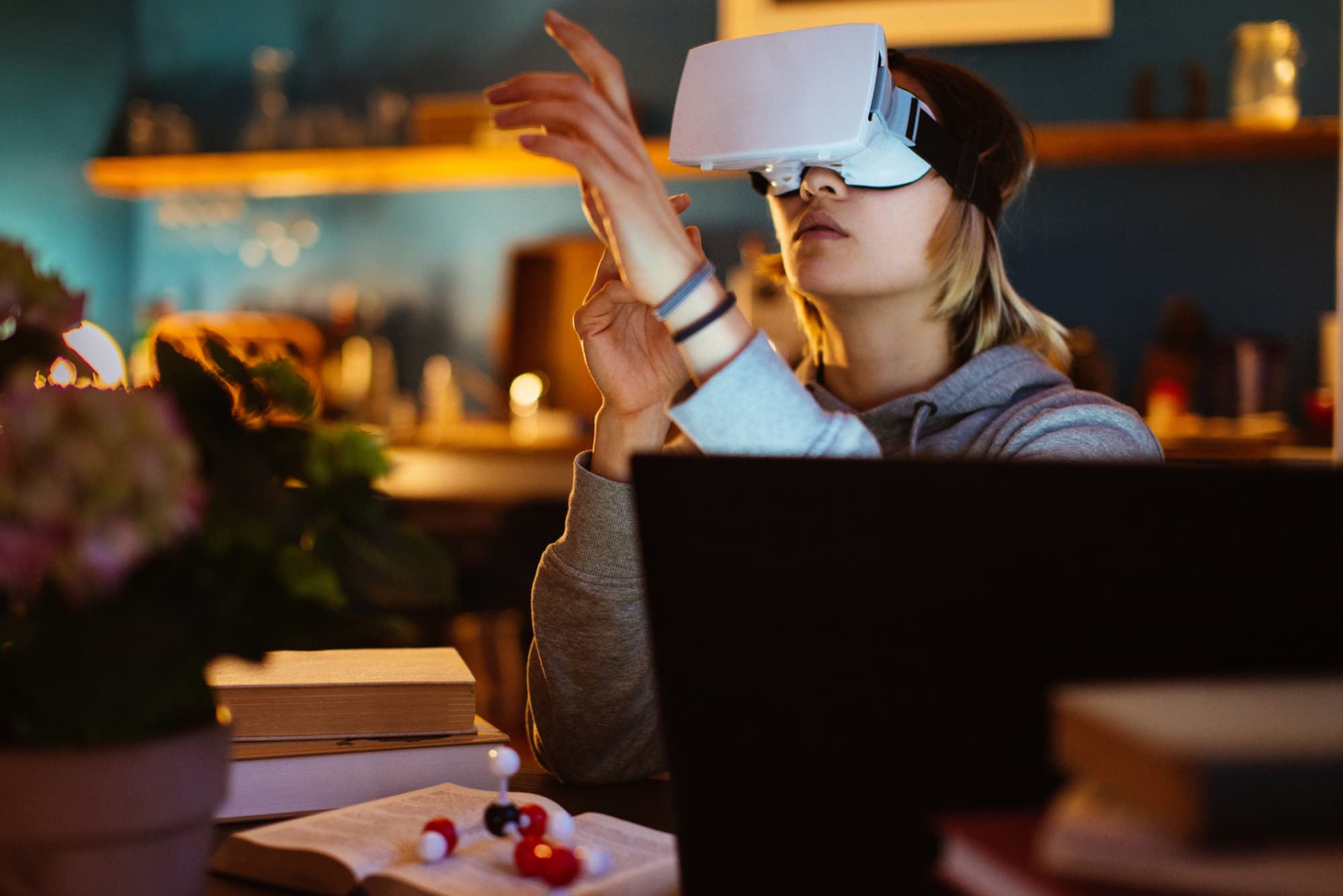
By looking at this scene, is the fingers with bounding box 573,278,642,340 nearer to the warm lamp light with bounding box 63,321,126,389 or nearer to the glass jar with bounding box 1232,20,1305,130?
the warm lamp light with bounding box 63,321,126,389

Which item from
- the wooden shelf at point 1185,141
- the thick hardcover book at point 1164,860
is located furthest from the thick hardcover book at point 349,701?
the wooden shelf at point 1185,141

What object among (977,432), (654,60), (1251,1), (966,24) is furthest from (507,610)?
(1251,1)

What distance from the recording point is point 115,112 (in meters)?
4.57

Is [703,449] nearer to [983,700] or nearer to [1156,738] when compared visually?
[983,700]

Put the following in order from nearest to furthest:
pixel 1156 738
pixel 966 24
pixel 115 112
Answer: pixel 1156 738, pixel 966 24, pixel 115 112

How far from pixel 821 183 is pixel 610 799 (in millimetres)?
587

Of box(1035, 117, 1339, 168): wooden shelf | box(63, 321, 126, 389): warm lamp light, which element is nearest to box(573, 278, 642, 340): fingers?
box(63, 321, 126, 389): warm lamp light

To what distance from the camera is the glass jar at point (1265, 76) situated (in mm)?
3246

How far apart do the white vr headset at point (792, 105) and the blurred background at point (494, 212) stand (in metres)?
2.24

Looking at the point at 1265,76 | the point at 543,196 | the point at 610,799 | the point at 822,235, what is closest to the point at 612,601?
the point at 610,799

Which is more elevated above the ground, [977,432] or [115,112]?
[115,112]

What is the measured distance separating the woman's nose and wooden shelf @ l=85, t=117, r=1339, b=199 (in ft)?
7.17

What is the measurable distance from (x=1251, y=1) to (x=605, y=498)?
3154 mm

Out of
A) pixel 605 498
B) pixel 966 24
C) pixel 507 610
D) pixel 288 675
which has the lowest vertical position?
pixel 507 610
